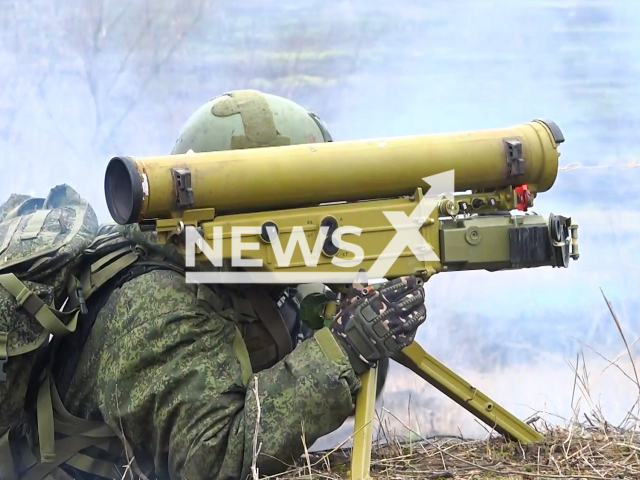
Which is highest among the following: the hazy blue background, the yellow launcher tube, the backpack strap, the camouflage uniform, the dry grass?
the hazy blue background

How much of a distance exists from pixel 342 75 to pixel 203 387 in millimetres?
2139

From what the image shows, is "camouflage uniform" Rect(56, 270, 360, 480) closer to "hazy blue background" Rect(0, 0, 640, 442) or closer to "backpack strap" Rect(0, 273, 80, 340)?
"backpack strap" Rect(0, 273, 80, 340)

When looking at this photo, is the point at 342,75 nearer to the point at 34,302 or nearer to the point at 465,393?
the point at 465,393

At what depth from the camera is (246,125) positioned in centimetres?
276

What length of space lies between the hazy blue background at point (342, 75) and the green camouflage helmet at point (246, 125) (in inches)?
53.5

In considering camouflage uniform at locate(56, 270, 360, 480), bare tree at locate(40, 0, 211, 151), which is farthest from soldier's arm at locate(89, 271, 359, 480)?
bare tree at locate(40, 0, 211, 151)

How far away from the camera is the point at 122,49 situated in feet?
14.3

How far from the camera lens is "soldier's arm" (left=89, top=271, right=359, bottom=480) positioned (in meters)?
2.44

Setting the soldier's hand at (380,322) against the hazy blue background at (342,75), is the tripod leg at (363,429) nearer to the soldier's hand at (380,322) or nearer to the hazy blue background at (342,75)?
the soldier's hand at (380,322)

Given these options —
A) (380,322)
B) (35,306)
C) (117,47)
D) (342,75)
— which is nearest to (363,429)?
(380,322)

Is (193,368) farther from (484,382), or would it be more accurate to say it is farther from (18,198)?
(484,382)

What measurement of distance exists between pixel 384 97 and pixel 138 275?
6.36 ft

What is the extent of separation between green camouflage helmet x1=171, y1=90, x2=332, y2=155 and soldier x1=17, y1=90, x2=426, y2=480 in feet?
1.16

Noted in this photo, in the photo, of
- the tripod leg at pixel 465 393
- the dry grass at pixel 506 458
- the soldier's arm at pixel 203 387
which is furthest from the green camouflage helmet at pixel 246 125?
the dry grass at pixel 506 458
